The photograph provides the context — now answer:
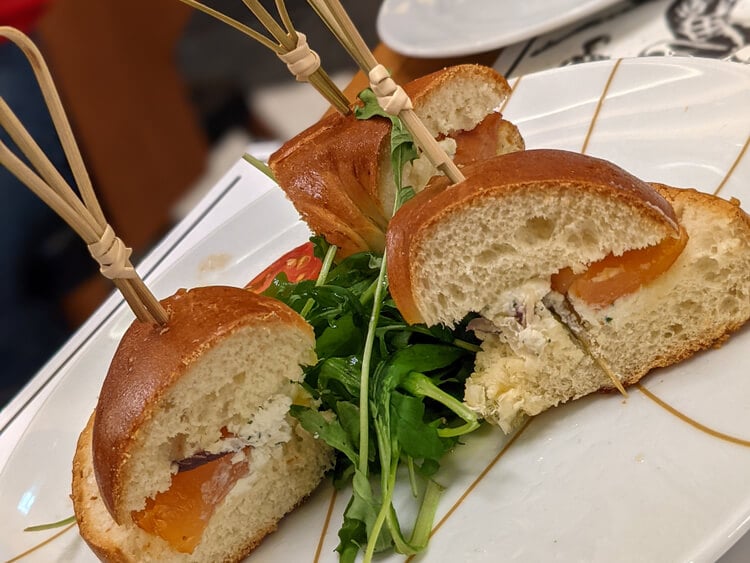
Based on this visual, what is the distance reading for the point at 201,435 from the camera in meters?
1.66

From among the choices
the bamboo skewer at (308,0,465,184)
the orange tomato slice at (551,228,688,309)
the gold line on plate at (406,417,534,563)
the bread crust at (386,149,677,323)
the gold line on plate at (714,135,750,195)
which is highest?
the bamboo skewer at (308,0,465,184)

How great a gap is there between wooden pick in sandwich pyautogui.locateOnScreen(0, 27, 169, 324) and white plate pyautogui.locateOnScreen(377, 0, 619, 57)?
1736 mm

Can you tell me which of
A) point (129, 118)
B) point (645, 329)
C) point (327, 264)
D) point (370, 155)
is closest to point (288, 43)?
point (370, 155)

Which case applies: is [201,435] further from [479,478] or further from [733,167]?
[733,167]

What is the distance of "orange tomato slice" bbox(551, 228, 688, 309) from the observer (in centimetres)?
158

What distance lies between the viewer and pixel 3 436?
8.42ft

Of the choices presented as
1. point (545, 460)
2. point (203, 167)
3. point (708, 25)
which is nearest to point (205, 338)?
point (545, 460)

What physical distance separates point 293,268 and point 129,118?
11.8 feet

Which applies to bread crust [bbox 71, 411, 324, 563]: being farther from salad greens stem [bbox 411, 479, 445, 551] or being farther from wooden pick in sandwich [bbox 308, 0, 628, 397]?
wooden pick in sandwich [bbox 308, 0, 628, 397]

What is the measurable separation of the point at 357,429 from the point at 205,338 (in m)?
0.43

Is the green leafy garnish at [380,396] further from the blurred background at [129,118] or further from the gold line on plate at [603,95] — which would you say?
the blurred background at [129,118]

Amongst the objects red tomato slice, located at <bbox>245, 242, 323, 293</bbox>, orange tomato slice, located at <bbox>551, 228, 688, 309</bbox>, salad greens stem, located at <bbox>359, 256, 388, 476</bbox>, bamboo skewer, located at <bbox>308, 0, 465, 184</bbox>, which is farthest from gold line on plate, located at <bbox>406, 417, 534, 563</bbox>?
red tomato slice, located at <bbox>245, 242, 323, 293</bbox>

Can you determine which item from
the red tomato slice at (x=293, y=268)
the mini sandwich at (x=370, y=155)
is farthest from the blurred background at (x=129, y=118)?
the mini sandwich at (x=370, y=155)

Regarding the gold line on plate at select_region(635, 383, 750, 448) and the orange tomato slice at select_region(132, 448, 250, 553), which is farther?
the orange tomato slice at select_region(132, 448, 250, 553)
